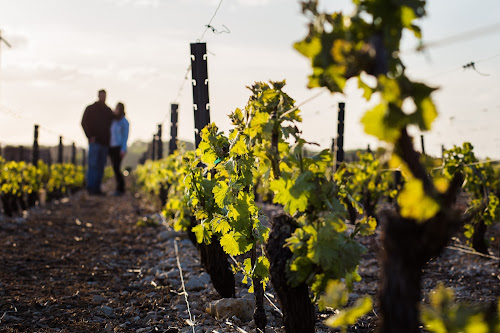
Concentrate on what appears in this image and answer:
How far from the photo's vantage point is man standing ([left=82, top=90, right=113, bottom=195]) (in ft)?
43.5

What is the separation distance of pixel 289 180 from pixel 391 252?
907 mm

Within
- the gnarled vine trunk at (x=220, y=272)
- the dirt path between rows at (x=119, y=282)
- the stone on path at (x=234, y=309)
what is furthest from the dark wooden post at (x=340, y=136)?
the stone on path at (x=234, y=309)

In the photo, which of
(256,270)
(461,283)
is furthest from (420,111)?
(461,283)

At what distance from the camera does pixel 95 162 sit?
44.1 ft

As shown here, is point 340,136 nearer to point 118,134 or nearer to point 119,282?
point 119,282

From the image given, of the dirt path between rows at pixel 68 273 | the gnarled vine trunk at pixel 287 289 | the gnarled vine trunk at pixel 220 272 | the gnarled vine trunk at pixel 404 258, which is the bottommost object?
the dirt path between rows at pixel 68 273

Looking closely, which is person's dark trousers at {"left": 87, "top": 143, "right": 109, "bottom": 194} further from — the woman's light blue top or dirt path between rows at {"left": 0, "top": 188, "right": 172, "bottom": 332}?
dirt path between rows at {"left": 0, "top": 188, "right": 172, "bottom": 332}

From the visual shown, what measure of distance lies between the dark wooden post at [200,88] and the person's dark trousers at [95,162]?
30.6 ft

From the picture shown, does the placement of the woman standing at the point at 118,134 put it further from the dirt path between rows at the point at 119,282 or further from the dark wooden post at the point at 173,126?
the dirt path between rows at the point at 119,282

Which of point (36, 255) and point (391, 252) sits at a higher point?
point (391, 252)

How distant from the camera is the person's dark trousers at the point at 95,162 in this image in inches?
528

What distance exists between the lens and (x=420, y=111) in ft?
4.43

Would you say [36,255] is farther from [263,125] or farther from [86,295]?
[263,125]

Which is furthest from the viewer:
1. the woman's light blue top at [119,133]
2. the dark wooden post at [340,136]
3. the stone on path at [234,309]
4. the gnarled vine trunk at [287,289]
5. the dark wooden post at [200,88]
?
the woman's light blue top at [119,133]
